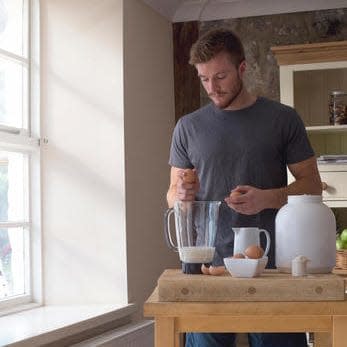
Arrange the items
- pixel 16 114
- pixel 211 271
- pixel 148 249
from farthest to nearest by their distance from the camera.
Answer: pixel 148 249
pixel 16 114
pixel 211 271

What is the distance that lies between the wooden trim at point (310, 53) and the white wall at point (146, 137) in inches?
25.3

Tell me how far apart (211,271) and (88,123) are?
181 cm

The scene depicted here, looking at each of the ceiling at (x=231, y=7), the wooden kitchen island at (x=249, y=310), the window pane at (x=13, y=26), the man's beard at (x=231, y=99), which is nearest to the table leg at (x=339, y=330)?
the wooden kitchen island at (x=249, y=310)

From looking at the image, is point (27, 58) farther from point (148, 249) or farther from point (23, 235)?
point (148, 249)

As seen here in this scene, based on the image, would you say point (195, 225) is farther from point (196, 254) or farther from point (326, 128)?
point (326, 128)

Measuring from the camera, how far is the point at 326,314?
1702 mm

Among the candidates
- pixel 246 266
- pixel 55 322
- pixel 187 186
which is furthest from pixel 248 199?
pixel 55 322

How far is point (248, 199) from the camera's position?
6.70ft

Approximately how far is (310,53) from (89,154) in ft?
4.54

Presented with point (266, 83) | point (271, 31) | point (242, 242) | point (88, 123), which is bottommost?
point (242, 242)

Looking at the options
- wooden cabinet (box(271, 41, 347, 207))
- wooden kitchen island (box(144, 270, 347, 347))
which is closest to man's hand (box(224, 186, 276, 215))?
wooden kitchen island (box(144, 270, 347, 347))

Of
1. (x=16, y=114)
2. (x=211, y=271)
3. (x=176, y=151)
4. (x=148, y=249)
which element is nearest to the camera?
(x=211, y=271)

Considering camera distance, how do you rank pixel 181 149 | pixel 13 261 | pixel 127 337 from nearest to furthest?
pixel 181 149, pixel 127 337, pixel 13 261

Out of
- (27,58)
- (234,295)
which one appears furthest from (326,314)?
(27,58)
